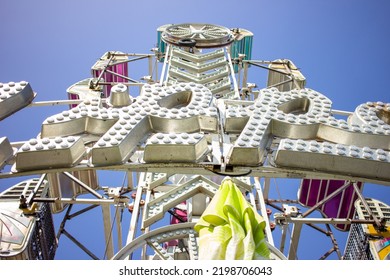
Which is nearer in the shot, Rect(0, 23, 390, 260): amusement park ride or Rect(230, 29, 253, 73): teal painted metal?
Rect(0, 23, 390, 260): amusement park ride

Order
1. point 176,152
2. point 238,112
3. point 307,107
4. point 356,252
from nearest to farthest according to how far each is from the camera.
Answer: point 176,152, point 238,112, point 307,107, point 356,252

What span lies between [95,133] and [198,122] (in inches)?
59.2

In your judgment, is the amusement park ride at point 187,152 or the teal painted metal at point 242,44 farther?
the teal painted metal at point 242,44

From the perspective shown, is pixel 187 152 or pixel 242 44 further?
pixel 242 44

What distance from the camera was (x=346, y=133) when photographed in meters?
6.62

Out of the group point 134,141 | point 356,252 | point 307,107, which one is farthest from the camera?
point 356,252

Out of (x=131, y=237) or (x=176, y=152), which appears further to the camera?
(x=131, y=237)

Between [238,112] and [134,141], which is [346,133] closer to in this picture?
[238,112]

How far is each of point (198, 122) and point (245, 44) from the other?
9925mm
